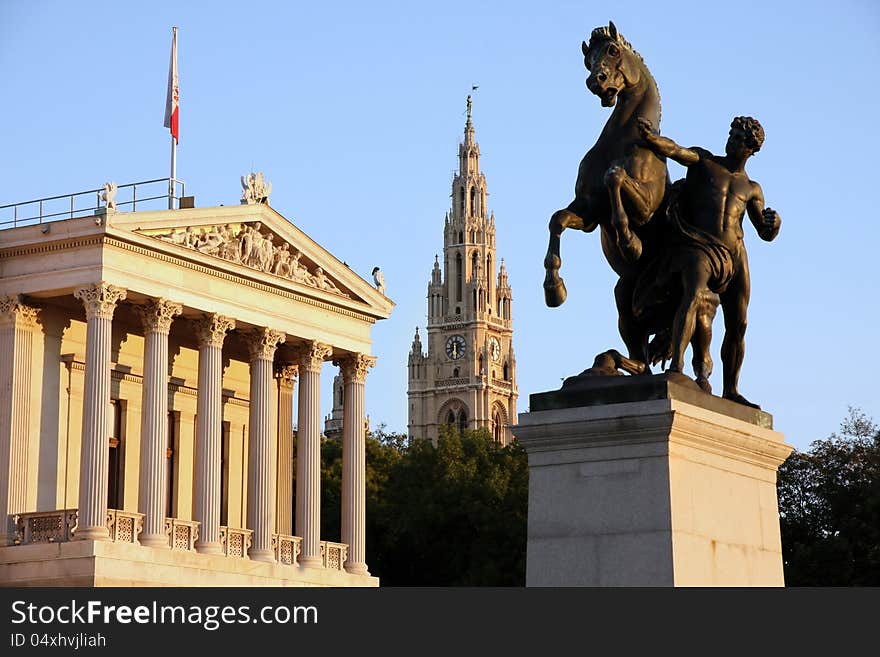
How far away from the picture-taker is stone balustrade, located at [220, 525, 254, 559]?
56250mm

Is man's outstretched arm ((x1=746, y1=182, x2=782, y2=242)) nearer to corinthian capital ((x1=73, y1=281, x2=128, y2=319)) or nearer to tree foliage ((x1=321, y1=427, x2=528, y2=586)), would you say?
corinthian capital ((x1=73, y1=281, x2=128, y2=319))

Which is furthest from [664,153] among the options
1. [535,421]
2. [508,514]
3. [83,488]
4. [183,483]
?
[508,514]

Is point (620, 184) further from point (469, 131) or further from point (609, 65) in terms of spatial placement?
point (469, 131)

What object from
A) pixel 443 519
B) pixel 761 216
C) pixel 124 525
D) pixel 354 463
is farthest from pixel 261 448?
pixel 761 216

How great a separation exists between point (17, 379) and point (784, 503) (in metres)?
28.8

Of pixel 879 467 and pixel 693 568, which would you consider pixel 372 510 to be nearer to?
pixel 879 467

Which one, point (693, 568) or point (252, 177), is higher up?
point (252, 177)

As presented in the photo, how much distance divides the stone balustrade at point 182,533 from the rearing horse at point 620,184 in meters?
39.5

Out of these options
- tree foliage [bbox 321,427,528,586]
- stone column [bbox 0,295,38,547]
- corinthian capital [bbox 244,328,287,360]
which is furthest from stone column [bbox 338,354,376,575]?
stone column [bbox 0,295,38,547]

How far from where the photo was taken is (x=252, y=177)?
59406mm

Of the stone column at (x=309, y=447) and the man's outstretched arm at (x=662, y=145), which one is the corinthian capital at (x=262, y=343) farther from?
the man's outstretched arm at (x=662, y=145)

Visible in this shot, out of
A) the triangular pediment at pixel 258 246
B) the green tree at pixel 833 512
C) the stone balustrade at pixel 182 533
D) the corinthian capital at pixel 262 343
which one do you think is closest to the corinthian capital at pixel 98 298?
the triangular pediment at pixel 258 246

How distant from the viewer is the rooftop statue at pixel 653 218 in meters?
15.2
